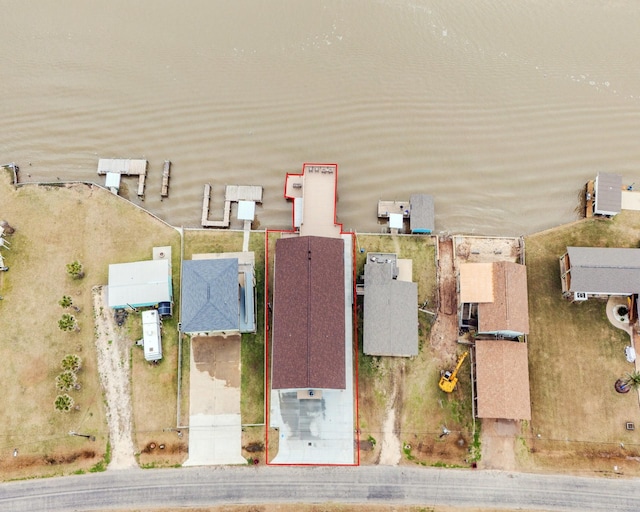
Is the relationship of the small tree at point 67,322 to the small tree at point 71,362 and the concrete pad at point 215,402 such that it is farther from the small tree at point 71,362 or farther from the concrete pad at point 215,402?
the concrete pad at point 215,402

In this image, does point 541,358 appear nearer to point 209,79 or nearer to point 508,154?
point 508,154

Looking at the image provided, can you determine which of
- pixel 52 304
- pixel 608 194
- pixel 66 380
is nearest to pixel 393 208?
pixel 608 194

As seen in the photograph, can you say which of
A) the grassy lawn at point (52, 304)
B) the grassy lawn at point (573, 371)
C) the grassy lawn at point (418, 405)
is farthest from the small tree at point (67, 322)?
the grassy lawn at point (573, 371)

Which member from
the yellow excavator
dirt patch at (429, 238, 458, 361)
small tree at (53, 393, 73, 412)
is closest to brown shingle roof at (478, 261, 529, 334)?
dirt patch at (429, 238, 458, 361)

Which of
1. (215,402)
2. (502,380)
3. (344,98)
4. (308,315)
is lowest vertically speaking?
(215,402)

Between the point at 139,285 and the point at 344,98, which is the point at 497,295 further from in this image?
the point at 139,285

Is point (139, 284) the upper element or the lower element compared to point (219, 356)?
upper

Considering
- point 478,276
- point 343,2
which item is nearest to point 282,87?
point 343,2
